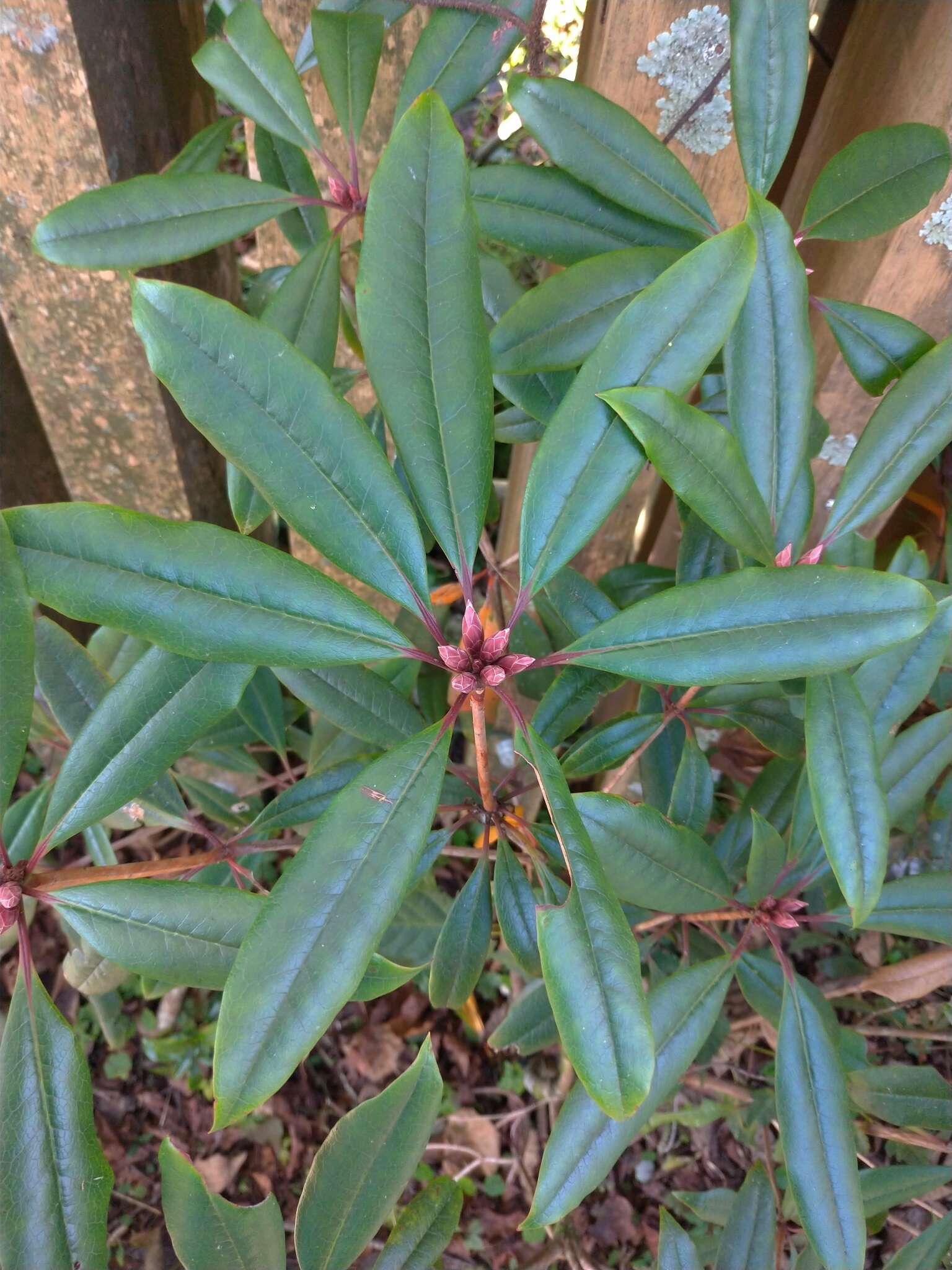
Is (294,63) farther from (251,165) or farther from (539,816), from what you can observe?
(539,816)

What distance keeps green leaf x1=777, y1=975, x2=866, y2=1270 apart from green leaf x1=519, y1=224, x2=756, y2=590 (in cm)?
55

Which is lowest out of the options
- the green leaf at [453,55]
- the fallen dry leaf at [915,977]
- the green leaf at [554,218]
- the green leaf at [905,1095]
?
the green leaf at [905,1095]

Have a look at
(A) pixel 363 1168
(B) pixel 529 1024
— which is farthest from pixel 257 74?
(B) pixel 529 1024

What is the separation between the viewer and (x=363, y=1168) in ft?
2.49

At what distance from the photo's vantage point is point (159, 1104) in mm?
1627

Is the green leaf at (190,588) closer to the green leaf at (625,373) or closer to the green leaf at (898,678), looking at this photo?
the green leaf at (625,373)

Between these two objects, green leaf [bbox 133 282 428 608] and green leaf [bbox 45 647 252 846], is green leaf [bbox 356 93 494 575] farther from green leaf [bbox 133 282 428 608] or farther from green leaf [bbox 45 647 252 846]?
green leaf [bbox 45 647 252 846]

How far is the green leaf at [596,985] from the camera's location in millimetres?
543

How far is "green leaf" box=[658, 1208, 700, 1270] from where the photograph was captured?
877 mm

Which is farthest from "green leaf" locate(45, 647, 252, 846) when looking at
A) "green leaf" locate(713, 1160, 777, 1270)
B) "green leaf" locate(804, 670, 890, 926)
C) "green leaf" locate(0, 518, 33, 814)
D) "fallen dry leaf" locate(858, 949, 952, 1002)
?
"fallen dry leaf" locate(858, 949, 952, 1002)

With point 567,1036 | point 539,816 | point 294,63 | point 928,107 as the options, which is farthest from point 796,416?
point 539,816

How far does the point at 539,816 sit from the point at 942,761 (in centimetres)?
75

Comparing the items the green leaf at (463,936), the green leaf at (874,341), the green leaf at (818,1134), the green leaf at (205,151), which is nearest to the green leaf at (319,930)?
the green leaf at (463,936)

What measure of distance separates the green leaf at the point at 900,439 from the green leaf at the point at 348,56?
22.8 inches
